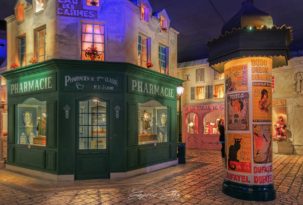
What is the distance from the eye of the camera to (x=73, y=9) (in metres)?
9.89

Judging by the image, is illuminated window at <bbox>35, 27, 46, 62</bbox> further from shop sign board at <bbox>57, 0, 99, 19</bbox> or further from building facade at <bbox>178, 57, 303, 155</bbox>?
building facade at <bbox>178, 57, 303, 155</bbox>

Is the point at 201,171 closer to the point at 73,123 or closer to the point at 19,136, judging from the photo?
the point at 73,123

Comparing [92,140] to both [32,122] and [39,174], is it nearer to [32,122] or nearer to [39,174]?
[39,174]

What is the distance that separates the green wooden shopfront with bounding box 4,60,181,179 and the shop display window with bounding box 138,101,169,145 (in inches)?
14.5

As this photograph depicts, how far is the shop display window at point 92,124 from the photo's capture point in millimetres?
9906

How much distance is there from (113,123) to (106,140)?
2.10 ft

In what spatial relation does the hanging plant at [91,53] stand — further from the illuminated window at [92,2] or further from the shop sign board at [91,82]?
the illuminated window at [92,2]

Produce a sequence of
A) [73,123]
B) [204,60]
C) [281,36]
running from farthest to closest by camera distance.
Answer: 1. [204,60]
2. [73,123]
3. [281,36]

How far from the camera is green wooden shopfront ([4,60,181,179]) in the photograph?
9.67m

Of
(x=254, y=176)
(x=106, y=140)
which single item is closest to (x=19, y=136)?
(x=106, y=140)

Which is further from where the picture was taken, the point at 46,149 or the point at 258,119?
the point at 46,149

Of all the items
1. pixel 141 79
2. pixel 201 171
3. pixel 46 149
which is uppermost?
pixel 141 79

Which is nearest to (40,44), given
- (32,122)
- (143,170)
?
(32,122)

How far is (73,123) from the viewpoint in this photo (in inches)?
383
